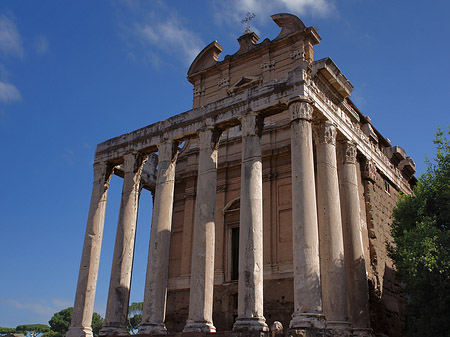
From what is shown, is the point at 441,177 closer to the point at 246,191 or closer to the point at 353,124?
the point at 353,124

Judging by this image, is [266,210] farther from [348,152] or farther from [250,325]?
[250,325]

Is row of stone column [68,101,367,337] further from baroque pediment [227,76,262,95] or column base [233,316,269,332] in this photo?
baroque pediment [227,76,262,95]

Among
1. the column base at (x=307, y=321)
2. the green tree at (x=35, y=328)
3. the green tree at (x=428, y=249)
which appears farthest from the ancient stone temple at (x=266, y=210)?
the green tree at (x=35, y=328)

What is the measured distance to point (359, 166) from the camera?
19188mm

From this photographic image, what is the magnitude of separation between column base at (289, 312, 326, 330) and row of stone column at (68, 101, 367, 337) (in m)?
0.03

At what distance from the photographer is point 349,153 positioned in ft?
58.3

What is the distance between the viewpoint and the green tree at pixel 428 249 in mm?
14227

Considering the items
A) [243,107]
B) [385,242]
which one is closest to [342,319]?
[385,242]

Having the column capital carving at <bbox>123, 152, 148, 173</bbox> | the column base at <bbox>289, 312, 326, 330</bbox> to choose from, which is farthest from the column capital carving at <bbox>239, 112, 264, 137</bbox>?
the column base at <bbox>289, 312, 326, 330</bbox>

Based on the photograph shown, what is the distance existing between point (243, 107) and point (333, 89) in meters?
3.83

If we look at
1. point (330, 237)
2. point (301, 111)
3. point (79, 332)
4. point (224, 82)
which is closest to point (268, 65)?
point (224, 82)

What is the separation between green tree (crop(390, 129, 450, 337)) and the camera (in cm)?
1423

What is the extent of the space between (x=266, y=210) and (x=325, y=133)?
485 cm

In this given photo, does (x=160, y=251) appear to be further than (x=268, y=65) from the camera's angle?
No
